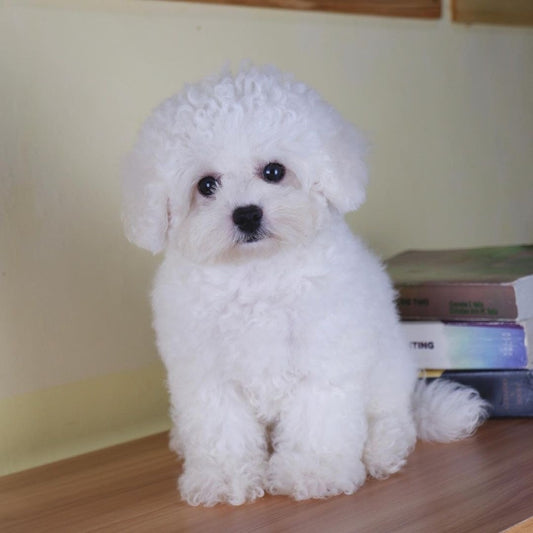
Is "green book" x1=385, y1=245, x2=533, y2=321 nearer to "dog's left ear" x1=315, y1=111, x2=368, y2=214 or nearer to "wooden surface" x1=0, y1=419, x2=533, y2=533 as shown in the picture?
"wooden surface" x1=0, y1=419, x2=533, y2=533

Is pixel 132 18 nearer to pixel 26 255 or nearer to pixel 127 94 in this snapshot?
pixel 127 94

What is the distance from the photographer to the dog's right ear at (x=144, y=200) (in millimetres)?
1351

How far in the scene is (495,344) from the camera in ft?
5.25

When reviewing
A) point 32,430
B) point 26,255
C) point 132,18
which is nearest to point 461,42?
point 132,18

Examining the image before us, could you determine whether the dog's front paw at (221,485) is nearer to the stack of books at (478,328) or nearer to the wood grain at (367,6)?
the stack of books at (478,328)

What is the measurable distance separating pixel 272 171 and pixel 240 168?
0.05 meters

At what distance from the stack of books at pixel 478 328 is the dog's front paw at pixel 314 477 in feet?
1.19

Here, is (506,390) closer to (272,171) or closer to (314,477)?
(314,477)

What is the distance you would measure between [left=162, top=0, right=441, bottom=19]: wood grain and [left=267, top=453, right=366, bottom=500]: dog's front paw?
0.96 m

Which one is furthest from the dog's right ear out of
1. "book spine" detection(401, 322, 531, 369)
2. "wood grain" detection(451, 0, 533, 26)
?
"wood grain" detection(451, 0, 533, 26)

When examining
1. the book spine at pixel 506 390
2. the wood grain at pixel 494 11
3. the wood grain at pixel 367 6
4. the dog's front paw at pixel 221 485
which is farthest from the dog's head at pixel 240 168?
the wood grain at pixel 494 11

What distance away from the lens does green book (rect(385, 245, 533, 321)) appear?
1587mm

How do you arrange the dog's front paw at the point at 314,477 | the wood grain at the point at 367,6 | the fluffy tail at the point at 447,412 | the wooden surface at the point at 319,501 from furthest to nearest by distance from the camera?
the wood grain at the point at 367,6
the fluffy tail at the point at 447,412
the dog's front paw at the point at 314,477
the wooden surface at the point at 319,501

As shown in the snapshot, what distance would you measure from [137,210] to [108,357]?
0.50 metres
